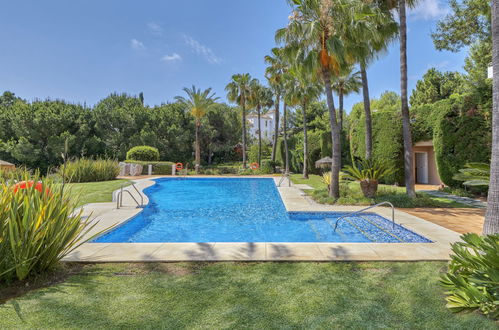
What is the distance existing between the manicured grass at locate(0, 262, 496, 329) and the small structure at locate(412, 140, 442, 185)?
15.3 metres

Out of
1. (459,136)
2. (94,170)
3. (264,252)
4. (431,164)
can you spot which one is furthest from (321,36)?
(94,170)

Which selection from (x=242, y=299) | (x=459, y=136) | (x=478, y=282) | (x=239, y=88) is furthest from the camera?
(x=239, y=88)

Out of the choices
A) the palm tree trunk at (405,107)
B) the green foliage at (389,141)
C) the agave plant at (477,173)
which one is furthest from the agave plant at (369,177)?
the agave plant at (477,173)

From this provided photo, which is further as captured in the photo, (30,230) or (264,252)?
(264,252)

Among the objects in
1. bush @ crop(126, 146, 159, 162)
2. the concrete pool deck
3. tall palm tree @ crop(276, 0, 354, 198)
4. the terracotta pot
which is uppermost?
tall palm tree @ crop(276, 0, 354, 198)

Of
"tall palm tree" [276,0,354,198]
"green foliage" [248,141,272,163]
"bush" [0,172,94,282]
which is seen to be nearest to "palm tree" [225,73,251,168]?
"green foliage" [248,141,272,163]

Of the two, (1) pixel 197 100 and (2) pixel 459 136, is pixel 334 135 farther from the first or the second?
(1) pixel 197 100

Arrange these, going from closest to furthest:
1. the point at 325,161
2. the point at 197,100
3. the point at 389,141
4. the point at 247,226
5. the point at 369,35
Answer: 1. the point at 247,226
2. the point at 369,35
3. the point at 389,141
4. the point at 325,161
5. the point at 197,100

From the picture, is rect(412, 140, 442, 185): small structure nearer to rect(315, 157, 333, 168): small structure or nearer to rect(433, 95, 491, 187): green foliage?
Answer: rect(433, 95, 491, 187): green foliage

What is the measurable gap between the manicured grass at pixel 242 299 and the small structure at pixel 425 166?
15327mm

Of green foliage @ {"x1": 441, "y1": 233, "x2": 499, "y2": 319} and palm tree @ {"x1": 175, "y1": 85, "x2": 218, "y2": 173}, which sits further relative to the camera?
palm tree @ {"x1": 175, "y1": 85, "x2": 218, "y2": 173}

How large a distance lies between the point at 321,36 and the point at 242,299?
9966 millimetres

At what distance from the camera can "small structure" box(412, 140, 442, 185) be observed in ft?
53.1

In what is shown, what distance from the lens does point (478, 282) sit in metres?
2.39
